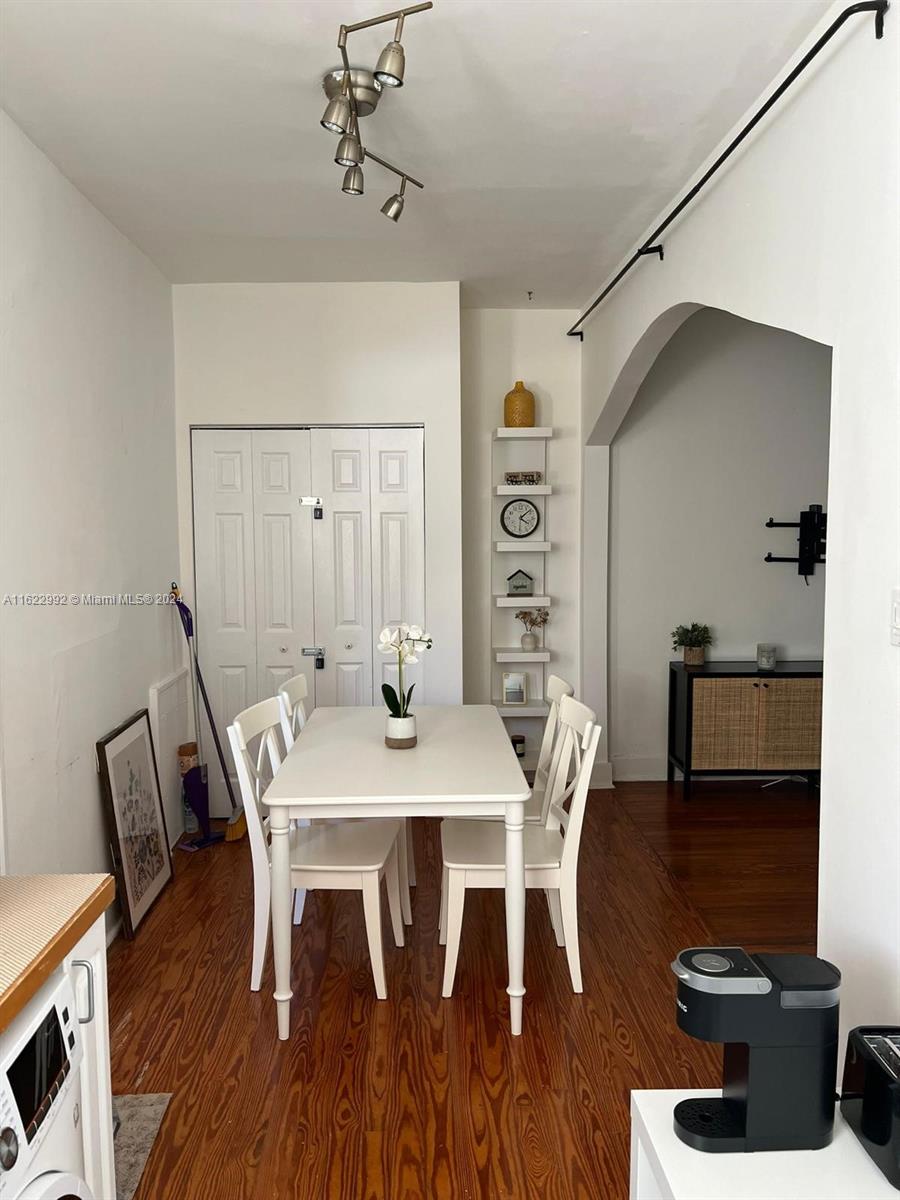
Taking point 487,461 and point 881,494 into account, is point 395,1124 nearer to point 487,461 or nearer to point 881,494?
point 881,494

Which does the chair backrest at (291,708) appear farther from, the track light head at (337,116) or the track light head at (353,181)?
the track light head at (337,116)

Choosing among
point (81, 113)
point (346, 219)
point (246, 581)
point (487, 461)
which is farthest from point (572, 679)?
point (81, 113)

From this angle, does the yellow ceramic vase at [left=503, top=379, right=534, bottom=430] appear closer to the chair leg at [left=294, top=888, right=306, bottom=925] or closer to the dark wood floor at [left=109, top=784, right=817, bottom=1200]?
the dark wood floor at [left=109, top=784, right=817, bottom=1200]

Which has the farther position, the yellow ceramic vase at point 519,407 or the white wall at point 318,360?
the yellow ceramic vase at point 519,407

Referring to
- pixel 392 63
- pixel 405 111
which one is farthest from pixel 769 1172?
pixel 405 111

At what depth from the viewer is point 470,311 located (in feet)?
16.0

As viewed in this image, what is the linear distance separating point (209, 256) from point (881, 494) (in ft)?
10.2

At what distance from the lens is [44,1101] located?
1.24m

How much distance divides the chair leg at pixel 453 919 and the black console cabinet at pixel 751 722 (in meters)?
2.42

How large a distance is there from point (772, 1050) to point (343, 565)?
11.1 feet

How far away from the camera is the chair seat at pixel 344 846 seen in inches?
108

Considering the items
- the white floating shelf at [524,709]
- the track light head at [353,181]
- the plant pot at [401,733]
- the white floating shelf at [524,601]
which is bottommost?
the white floating shelf at [524,709]

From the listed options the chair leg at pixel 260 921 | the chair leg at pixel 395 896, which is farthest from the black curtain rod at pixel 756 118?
the chair leg at pixel 260 921

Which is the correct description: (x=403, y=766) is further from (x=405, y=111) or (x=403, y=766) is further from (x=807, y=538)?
(x=807, y=538)
